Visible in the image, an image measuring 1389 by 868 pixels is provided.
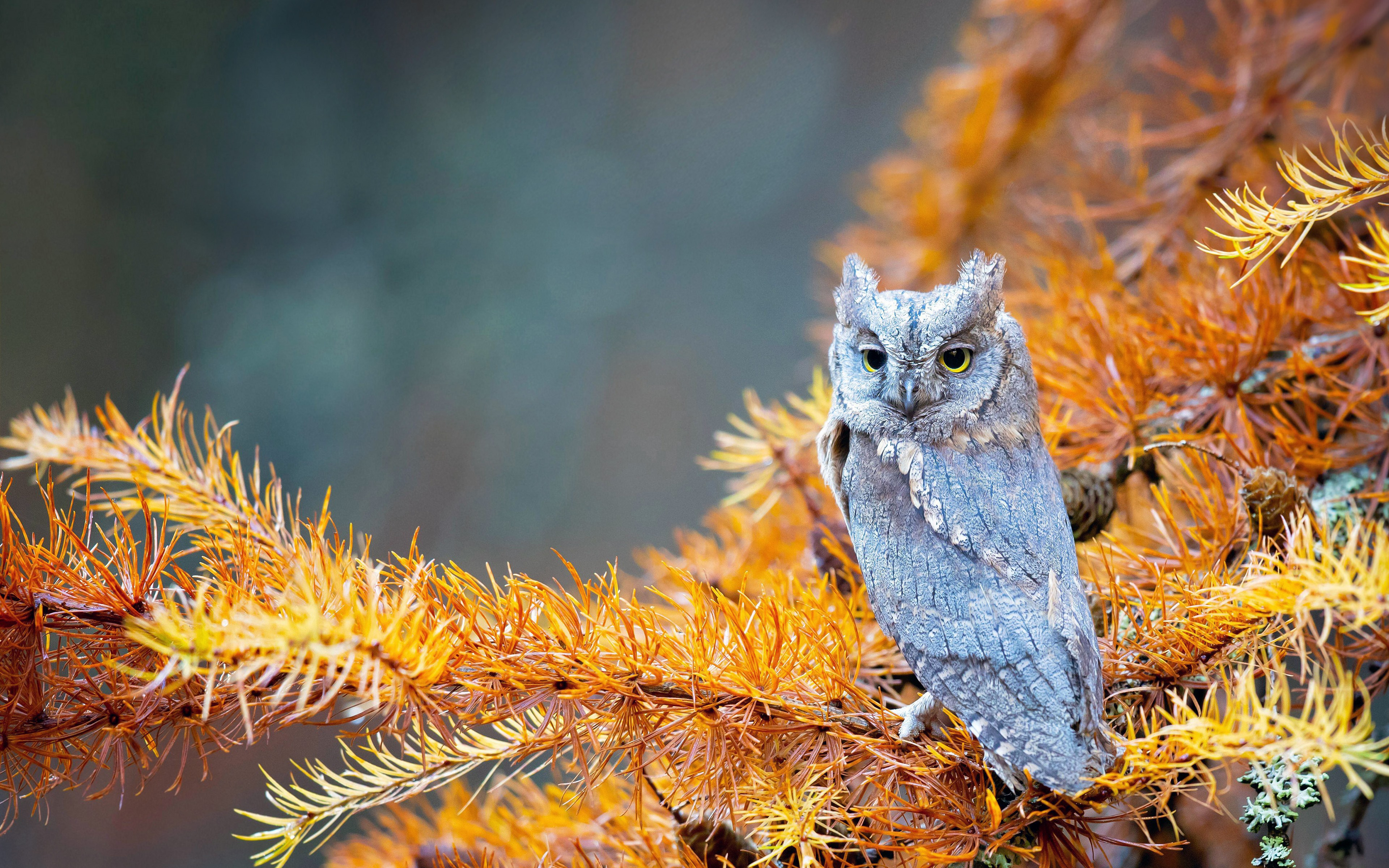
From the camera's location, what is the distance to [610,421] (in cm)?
145

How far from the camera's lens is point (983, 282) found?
1.68 ft

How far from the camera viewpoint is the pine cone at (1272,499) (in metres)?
0.41

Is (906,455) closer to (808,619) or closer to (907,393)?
(907,393)

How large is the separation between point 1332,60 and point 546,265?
1138mm

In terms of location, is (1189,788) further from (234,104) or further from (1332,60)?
(234,104)

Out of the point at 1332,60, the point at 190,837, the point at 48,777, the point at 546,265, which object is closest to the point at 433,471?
the point at 546,265

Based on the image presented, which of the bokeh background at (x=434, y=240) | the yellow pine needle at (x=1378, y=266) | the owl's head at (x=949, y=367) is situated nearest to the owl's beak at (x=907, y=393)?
the owl's head at (x=949, y=367)

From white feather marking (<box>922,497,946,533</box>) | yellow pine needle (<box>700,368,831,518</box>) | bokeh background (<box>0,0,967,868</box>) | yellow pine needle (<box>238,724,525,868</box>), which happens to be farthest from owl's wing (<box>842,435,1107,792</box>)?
bokeh background (<box>0,0,967,868</box>)

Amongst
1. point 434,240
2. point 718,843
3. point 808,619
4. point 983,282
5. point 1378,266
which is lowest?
point 718,843

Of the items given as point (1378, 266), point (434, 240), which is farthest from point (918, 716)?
point (434, 240)

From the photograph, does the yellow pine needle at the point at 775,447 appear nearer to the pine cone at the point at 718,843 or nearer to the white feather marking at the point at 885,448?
the white feather marking at the point at 885,448

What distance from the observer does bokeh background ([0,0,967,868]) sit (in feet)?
3.16

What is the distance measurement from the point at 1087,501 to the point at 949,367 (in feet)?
0.47

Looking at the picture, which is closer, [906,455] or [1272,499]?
[1272,499]
